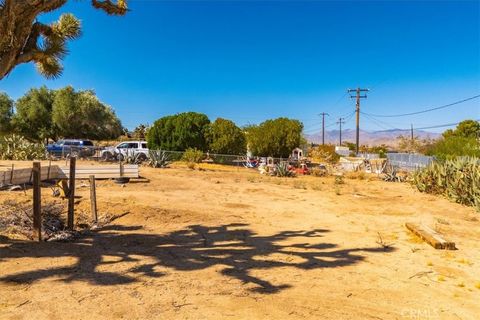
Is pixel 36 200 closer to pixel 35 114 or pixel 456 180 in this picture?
pixel 456 180

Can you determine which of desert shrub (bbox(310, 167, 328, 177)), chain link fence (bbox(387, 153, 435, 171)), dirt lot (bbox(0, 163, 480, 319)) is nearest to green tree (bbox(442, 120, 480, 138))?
chain link fence (bbox(387, 153, 435, 171))

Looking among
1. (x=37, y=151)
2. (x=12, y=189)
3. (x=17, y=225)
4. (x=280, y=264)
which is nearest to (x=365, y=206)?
(x=280, y=264)

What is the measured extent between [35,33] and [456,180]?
46.7 ft

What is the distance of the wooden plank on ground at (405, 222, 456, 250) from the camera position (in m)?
7.23

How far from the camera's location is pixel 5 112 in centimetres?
4038

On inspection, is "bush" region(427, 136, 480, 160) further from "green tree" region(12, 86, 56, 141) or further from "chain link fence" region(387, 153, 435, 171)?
"green tree" region(12, 86, 56, 141)

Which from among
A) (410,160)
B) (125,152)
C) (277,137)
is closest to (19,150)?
(125,152)

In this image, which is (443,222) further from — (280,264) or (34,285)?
(34,285)

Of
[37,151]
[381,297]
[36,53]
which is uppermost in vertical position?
[36,53]

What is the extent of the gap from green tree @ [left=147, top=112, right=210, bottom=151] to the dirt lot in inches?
1017

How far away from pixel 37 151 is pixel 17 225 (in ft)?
64.4

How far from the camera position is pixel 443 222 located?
10.0 metres

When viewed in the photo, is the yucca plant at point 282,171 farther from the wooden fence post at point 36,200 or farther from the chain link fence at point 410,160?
the wooden fence post at point 36,200

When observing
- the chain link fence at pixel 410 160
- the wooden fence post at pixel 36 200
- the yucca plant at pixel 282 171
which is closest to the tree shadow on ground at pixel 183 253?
the wooden fence post at pixel 36 200
